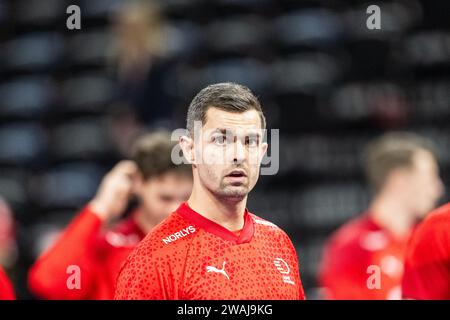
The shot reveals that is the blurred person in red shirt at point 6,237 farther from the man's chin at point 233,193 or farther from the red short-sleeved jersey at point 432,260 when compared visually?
the man's chin at point 233,193

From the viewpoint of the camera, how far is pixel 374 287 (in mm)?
5855

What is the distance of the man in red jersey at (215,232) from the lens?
3070 mm

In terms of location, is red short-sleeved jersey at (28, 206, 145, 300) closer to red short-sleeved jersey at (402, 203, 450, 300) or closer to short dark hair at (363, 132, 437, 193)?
red short-sleeved jersey at (402, 203, 450, 300)

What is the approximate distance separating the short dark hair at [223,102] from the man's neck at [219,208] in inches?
8.3

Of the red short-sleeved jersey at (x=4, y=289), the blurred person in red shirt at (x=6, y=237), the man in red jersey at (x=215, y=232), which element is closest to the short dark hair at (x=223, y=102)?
the man in red jersey at (x=215, y=232)

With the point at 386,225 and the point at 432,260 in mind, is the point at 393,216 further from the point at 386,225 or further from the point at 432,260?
the point at 432,260

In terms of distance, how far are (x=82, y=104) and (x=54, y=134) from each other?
1.14 ft

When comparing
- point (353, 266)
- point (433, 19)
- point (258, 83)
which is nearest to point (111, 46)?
point (258, 83)

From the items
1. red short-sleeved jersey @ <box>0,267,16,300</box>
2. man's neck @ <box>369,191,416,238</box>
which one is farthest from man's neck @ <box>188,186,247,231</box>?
man's neck @ <box>369,191,416,238</box>

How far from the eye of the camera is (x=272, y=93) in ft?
27.0

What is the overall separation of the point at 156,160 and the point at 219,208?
1489 millimetres

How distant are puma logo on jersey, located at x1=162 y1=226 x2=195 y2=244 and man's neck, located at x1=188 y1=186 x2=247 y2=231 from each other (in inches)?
2.5

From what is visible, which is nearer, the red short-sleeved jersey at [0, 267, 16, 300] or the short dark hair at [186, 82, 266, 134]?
the short dark hair at [186, 82, 266, 134]

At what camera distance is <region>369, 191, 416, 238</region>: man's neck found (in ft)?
21.2
